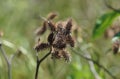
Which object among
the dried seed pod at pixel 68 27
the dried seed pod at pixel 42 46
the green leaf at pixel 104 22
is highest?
the green leaf at pixel 104 22

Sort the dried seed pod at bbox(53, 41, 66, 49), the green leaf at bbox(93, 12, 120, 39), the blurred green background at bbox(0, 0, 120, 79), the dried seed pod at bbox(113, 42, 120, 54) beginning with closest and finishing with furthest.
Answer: the dried seed pod at bbox(53, 41, 66, 49) → the dried seed pod at bbox(113, 42, 120, 54) → the green leaf at bbox(93, 12, 120, 39) → the blurred green background at bbox(0, 0, 120, 79)

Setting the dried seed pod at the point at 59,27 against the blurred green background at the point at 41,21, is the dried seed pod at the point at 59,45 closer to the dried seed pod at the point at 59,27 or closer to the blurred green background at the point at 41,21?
the dried seed pod at the point at 59,27

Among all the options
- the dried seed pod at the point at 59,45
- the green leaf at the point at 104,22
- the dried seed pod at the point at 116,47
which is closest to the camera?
the dried seed pod at the point at 59,45

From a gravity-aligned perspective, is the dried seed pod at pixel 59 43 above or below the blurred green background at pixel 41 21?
below

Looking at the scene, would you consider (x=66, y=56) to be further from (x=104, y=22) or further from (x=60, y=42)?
(x=104, y=22)

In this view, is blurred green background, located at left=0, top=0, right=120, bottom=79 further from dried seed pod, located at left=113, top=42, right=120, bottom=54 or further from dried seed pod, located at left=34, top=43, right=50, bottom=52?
dried seed pod, located at left=34, top=43, right=50, bottom=52

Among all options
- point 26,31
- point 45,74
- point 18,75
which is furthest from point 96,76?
point 26,31

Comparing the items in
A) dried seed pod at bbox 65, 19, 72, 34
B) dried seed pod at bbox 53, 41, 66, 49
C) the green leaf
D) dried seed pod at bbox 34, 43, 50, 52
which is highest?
the green leaf

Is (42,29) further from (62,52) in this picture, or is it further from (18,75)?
(18,75)

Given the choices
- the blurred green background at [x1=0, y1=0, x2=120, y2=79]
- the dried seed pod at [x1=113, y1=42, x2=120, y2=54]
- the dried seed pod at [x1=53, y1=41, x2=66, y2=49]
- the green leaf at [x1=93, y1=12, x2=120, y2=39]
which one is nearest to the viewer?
the dried seed pod at [x1=53, y1=41, x2=66, y2=49]

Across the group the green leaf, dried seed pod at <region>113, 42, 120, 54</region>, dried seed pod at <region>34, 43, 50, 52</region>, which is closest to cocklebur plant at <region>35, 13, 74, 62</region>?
dried seed pod at <region>34, 43, 50, 52</region>

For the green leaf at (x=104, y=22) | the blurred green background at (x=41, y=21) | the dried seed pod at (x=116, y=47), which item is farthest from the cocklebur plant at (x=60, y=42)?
the blurred green background at (x=41, y=21)
